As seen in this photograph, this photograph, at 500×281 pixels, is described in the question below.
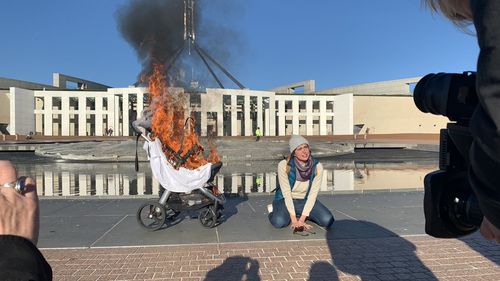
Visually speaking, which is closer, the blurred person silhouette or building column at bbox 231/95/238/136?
the blurred person silhouette

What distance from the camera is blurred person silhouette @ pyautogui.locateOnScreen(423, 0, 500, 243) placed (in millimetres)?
815

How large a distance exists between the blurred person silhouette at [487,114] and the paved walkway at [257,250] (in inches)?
127

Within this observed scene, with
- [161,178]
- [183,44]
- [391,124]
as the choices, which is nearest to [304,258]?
[161,178]

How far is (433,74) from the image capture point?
4.24ft

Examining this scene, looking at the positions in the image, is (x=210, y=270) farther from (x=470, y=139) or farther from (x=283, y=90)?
(x=283, y=90)

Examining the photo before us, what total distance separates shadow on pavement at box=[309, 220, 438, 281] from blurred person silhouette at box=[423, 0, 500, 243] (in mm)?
3210

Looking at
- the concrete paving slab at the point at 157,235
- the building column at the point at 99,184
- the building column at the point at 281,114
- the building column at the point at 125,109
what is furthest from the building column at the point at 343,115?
the concrete paving slab at the point at 157,235

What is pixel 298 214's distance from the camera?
612 centimetres

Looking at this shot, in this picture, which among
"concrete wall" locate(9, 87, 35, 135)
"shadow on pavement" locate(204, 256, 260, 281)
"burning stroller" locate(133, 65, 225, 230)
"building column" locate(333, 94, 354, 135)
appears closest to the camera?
"shadow on pavement" locate(204, 256, 260, 281)

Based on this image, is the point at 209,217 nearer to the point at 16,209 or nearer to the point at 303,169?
the point at 303,169

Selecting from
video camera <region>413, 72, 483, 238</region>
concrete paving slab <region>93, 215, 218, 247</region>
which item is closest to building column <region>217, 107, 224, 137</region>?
concrete paving slab <region>93, 215, 218, 247</region>

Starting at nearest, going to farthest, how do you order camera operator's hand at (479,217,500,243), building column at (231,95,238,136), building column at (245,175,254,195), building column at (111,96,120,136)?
camera operator's hand at (479,217,500,243) < building column at (245,175,254,195) < building column at (231,95,238,136) < building column at (111,96,120,136)

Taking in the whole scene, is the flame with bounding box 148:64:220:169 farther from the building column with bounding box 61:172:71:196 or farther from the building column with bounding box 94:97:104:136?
the building column with bounding box 94:97:104:136

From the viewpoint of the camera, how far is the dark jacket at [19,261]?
100 centimetres
